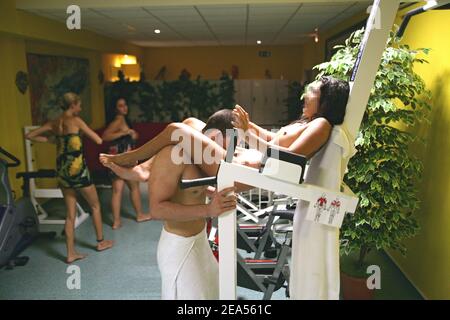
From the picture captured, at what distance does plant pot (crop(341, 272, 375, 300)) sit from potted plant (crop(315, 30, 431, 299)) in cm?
27

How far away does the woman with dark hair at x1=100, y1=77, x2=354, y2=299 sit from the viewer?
5.07 ft

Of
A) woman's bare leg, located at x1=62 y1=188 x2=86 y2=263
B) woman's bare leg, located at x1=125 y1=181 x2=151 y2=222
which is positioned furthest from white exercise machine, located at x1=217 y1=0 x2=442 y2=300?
woman's bare leg, located at x1=125 y1=181 x2=151 y2=222

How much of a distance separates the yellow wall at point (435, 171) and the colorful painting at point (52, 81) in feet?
15.8

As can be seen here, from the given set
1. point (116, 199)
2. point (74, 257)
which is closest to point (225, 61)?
point (116, 199)

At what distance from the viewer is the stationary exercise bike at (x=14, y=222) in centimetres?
363

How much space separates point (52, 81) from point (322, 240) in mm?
5467

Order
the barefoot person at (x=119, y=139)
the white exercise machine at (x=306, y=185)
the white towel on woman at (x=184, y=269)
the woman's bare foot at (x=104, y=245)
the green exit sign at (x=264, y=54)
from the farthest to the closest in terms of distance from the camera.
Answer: the green exit sign at (x=264, y=54) → the barefoot person at (x=119, y=139) → the woman's bare foot at (x=104, y=245) → the white towel on woman at (x=184, y=269) → the white exercise machine at (x=306, y=185)

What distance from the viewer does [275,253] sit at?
3.67m

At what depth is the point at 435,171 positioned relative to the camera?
297cm

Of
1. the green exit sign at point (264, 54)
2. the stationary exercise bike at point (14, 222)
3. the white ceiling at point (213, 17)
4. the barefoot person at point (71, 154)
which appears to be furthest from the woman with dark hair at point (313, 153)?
the green exit sign at point (264, 54)

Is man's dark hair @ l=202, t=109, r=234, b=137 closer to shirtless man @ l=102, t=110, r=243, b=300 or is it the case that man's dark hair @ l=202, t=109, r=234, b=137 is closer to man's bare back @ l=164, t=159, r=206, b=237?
shirtless man @ l=102, t=110, r=243, b=300

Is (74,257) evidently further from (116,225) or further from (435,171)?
(435,171)

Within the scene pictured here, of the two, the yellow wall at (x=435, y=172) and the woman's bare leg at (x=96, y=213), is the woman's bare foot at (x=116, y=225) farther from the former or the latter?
the yellow wall at (x=435, y=172)
